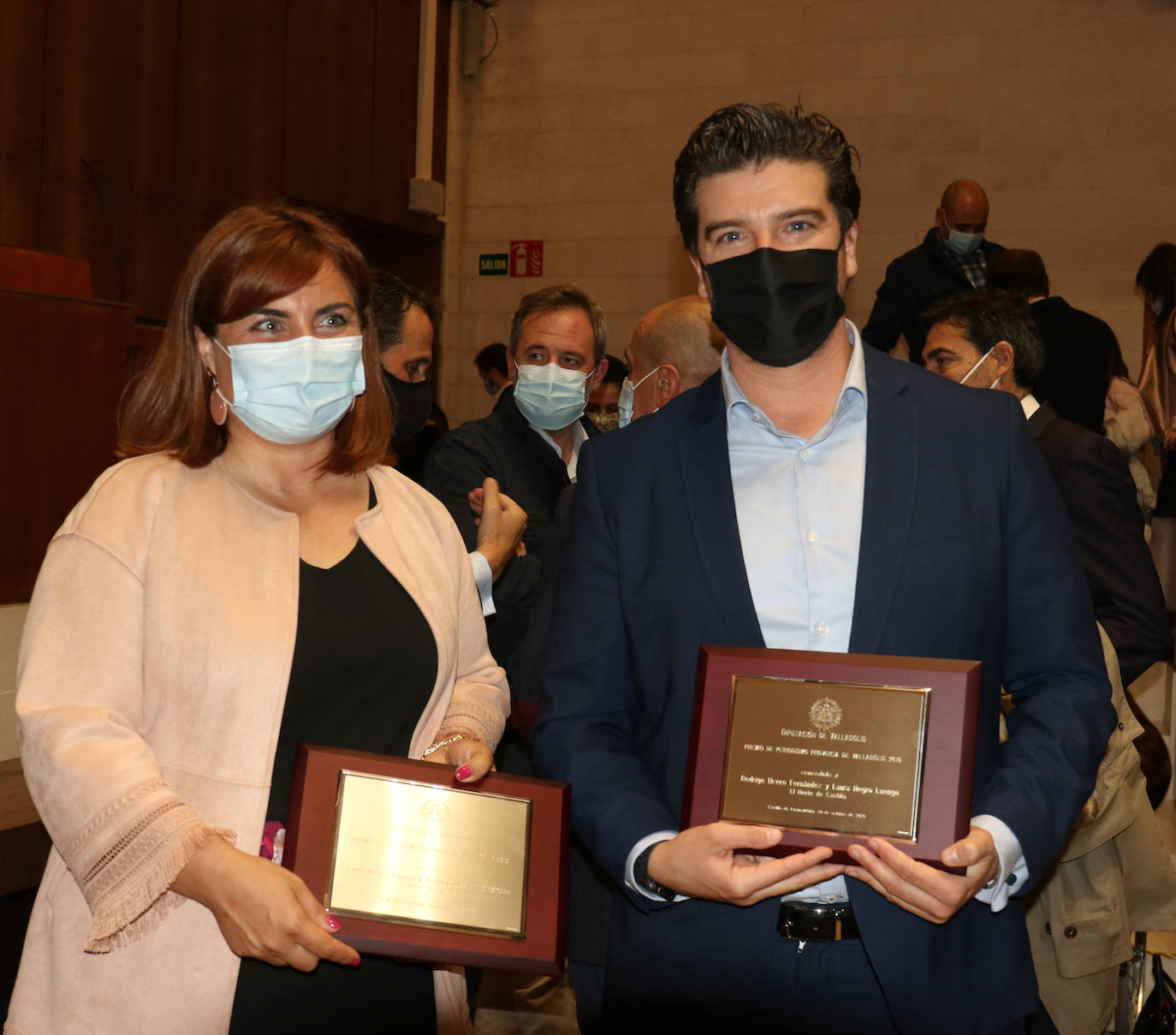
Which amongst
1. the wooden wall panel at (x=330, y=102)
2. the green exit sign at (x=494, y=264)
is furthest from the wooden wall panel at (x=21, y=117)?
the green exit sign at (x=494, y=264)

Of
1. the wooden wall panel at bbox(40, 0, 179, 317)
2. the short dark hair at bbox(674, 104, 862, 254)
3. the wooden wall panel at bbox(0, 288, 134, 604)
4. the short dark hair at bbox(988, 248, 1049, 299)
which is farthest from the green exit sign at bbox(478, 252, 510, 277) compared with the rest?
the short dark hair at bbox(674, 104, 862, 254)

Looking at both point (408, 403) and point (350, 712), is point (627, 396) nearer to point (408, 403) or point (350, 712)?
point (408, 403)

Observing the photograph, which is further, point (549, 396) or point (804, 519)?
point (549, 396)

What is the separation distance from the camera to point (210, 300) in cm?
193

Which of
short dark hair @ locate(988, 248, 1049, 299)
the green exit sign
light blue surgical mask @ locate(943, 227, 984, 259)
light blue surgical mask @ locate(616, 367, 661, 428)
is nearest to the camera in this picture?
light blue surgical mask @ locate(616, 367, 661, 428)

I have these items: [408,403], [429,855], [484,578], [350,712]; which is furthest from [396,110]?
[429,855]

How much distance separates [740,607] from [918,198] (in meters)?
7.08

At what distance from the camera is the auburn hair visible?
192 cm

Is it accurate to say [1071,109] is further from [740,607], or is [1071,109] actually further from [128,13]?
[740,607]

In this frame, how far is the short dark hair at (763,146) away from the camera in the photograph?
5.56ft

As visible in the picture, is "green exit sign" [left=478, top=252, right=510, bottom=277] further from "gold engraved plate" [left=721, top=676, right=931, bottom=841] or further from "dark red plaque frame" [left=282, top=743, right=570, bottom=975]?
"gold engraved plate" [left=721, top=676, right=931, bottom=841]

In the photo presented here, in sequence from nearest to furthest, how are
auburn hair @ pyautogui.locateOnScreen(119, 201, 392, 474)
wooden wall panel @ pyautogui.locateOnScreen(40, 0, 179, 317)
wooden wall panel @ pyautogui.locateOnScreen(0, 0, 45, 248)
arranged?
auburn hair @ pyautogui.locateOnScreen(119, 201, 392, 474) < wooden wall panel @ pyautogui.locateOnScreen(0, 0, 45, 248) < wooden wall panel @ pyautogui.locateOnScreen(40, 0, 179, 317)

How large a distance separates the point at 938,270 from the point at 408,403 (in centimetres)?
339

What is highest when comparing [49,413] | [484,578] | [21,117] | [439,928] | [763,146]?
[21,117]
